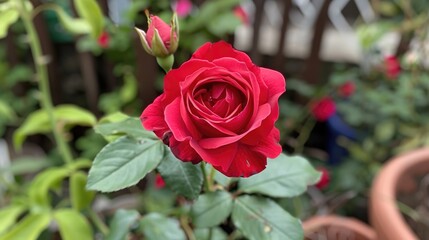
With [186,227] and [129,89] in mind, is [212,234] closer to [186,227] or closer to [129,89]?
[186,227]

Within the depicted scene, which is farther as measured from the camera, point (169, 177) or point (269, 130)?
point (169, 177)

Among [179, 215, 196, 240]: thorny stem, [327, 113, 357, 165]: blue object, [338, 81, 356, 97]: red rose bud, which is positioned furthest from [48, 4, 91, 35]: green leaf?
[327, 113, 357, 165]: blue object

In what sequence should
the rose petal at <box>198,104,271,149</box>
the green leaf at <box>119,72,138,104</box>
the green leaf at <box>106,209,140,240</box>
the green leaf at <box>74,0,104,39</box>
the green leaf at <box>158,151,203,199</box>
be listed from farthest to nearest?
the green leaf at <box>119,72,138,104</box> → the green leaf at <box>74,0,104,39</box> → the green leaf at <box>106,209,140,240</box> → the green leaf at <box>158,151,203,199</box> → the rose petal at <box>198,104,271,149</box>

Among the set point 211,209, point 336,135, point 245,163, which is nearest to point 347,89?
point 336,135

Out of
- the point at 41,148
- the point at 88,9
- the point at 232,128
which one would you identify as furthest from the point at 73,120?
the point at 41,148

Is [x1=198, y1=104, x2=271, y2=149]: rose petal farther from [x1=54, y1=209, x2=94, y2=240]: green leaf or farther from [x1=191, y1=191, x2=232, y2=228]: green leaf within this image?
[x1=54, y1=209, x2=94, y2=240]: green leaf

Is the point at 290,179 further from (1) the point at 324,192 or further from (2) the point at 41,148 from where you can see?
(2) the point at 41,148
